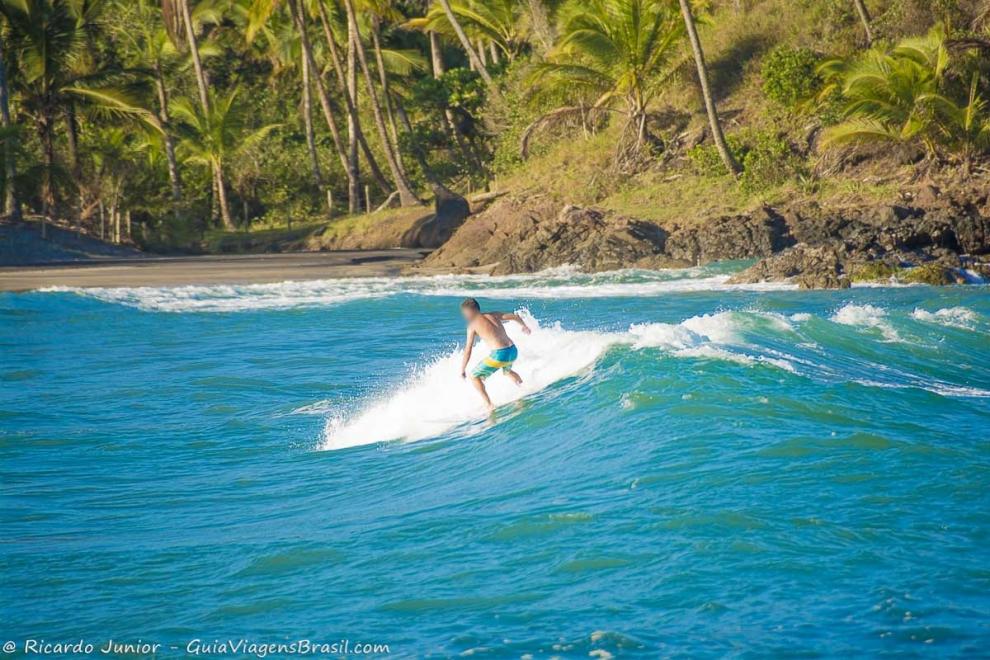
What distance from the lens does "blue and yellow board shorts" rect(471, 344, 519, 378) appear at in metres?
10.2

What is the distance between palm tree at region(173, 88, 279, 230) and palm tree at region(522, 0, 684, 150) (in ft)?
33.8

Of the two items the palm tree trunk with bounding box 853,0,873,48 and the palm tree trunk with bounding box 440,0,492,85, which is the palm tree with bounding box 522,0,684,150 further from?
the palm tree trunk with bounding box 853,0,873,48

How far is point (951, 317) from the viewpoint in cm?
1488

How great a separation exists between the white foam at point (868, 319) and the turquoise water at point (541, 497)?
2.1 inches

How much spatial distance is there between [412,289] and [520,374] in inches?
506

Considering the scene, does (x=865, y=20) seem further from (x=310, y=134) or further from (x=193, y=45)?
(x=193, y=45)

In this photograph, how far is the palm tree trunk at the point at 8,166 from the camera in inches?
1204

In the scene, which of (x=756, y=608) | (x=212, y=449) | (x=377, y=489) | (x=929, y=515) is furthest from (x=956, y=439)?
(x=212, y=449)

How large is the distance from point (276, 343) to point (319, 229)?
1979 cm

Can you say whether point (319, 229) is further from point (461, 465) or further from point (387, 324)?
point (461, 465)

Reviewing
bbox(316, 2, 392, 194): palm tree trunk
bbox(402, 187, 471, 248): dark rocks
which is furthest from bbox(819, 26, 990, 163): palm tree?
bbox(316, 2, 392, 194): palm tree trunk

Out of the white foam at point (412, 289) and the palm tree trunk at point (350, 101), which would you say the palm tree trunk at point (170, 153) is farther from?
the white foam at point (412, 289)

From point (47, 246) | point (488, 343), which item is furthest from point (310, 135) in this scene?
point (488, 343)

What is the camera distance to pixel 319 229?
35875mm
